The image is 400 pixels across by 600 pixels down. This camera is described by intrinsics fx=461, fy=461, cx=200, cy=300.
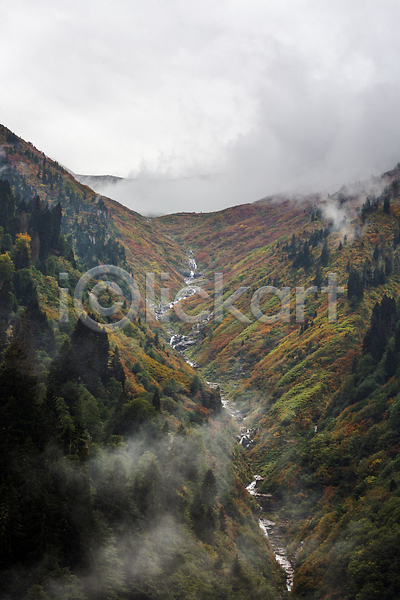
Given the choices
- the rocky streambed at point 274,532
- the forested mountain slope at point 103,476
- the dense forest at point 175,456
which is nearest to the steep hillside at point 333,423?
the dense forest at point 175,456

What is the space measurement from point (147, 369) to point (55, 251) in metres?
53.0

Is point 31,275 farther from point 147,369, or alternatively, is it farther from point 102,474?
point 102,474

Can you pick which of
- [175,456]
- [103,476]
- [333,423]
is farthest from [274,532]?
[103,476]

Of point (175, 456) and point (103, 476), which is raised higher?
point (103, 476)

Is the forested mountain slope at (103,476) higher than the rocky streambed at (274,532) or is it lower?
higher

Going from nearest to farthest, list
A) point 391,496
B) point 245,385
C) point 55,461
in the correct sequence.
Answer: point 55,461
point 391,496
point 245,385

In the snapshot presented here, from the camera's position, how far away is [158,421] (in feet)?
277

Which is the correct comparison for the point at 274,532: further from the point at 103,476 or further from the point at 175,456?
the point at 103,476

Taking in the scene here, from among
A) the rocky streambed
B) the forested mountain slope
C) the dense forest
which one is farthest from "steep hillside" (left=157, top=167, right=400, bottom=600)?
the forested mountain slope

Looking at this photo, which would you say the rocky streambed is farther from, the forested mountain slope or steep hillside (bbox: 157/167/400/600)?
the forested mountain slope

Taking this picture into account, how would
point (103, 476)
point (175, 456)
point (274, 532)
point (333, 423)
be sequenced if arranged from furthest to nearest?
1. point (333, 423)
2. point (274, 532)
3. point (175, 456)
4. point (103, 476)

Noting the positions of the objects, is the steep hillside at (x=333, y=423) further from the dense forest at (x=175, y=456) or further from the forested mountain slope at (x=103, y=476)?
the forested mountain slope at (x=103, y=476)

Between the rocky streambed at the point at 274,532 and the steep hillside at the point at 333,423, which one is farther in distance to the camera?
the rocky streambed at the point at 274,532

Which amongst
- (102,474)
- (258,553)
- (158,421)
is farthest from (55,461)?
(258,553)
